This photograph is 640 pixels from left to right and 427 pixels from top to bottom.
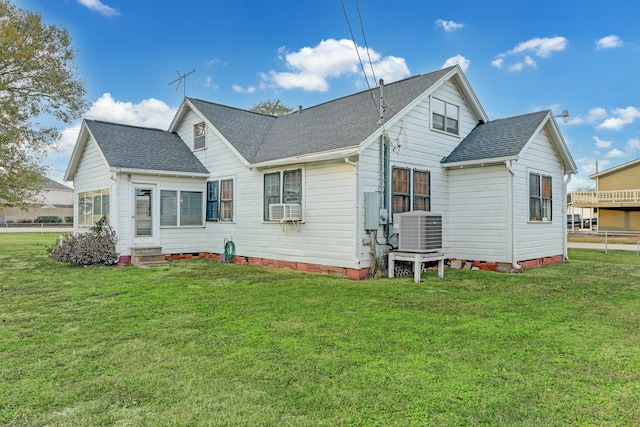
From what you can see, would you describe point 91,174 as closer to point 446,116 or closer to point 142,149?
point 142,149

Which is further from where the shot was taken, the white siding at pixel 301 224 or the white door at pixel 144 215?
the white door at pixel 144 215

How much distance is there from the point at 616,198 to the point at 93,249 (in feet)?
98.7

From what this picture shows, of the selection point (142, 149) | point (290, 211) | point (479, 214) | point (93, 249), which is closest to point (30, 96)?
point (142, 149)

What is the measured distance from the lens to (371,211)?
8.26m

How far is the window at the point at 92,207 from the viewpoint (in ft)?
38.1

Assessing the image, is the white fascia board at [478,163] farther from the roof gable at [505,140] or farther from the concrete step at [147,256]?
the concrete step at [147,256]

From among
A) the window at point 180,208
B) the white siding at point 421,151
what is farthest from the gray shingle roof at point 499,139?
the window at point 180,208

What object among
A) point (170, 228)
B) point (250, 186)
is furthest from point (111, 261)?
point (250, 186)

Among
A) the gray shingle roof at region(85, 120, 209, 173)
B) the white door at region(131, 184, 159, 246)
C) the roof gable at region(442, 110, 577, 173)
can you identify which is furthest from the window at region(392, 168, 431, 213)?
the white door at region(131, 184, 159, 246)

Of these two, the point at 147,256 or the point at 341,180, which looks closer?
the point at 341,180

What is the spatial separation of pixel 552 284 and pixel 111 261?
416 inches

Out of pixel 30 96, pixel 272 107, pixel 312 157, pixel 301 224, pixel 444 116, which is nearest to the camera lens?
pixel 312 157

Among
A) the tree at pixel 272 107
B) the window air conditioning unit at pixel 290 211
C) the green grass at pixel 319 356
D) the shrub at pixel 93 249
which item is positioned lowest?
the green grass at pixel 319 356

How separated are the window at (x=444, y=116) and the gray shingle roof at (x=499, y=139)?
0.55m
